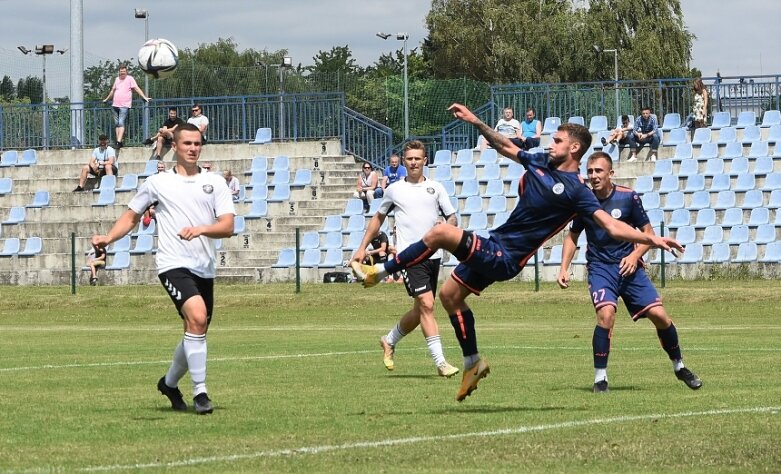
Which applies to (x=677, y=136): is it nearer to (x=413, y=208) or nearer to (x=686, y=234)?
(x=686, y=234)

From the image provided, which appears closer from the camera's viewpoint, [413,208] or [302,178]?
[413,208]

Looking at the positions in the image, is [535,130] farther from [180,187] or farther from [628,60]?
[628,60]

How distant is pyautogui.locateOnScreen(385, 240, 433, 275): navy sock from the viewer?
1085cm

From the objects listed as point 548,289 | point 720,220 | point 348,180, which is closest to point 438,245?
point 548,289

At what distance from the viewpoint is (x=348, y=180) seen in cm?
4000

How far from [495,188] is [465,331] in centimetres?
2550

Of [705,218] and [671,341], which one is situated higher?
[705,218]

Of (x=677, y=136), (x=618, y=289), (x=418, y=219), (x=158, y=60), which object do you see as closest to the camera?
(x=618, y=289)

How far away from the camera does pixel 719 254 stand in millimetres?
32938

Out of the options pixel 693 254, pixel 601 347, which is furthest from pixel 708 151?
pixel 601 347

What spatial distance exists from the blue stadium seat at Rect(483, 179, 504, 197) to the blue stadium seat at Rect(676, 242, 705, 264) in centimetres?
558

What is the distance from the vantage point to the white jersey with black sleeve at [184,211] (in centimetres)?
1098

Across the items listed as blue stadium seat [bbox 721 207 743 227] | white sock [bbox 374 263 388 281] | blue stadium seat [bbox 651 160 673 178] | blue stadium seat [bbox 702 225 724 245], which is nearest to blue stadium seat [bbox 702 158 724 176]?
blue stadium seat [bbox 651 160 673 178]

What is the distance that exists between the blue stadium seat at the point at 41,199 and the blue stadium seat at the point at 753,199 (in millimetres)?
19368
